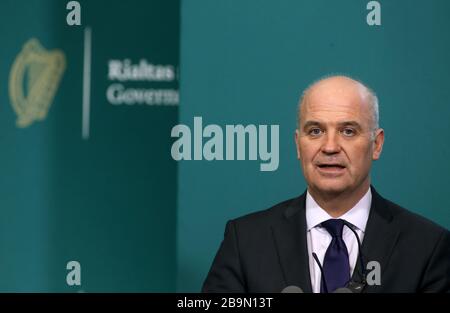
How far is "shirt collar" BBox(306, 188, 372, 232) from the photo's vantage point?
1677 mm

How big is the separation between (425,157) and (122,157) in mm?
911

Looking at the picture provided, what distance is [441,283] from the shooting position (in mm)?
1561

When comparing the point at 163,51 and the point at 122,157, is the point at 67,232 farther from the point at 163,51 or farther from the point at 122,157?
the point at 163,51

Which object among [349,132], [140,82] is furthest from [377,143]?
[140,82]

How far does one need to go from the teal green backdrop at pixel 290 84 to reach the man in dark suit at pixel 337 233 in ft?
1.46

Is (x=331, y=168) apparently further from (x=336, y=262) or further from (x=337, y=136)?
(x=336, y=262)

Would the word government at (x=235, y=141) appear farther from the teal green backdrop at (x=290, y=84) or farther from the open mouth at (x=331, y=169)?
the open mouth at (x=331, y=169)

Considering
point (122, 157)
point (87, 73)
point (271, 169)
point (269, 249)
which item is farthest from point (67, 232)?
point (269, 249)

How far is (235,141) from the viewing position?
2174mm

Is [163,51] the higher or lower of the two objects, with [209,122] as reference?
higher

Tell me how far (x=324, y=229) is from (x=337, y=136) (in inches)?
8.2

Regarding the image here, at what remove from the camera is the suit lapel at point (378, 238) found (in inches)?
63.4

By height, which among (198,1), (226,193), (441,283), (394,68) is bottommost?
(441,283)
